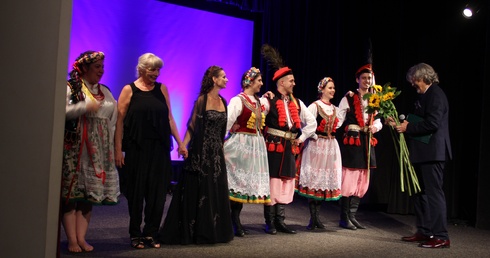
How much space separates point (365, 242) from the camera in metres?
4.86

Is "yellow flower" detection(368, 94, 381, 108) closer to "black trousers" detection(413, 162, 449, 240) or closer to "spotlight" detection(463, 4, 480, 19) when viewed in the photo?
"black trousers" detection(413, 162, 449, 240)

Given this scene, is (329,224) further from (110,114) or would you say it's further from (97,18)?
(97,18)

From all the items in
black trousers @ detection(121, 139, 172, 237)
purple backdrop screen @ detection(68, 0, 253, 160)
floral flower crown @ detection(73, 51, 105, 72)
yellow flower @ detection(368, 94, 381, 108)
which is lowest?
black trousers @ detection(121, 139, 172, 237)

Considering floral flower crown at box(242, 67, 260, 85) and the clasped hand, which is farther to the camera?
floral flower crown at box(242, 67, 260, 85)

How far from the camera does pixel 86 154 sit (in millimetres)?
3740

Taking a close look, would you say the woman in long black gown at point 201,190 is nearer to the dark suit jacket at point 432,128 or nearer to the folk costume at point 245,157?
the folk costume at point 245,157

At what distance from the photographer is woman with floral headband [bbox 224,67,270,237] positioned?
4738 millimetres

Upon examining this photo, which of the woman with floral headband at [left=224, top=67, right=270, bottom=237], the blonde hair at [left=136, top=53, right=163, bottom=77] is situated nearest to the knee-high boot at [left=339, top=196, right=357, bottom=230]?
the woman with floral headband at [left=224, top=67, right=270, bottom=237]

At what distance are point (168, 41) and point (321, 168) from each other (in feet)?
10.7

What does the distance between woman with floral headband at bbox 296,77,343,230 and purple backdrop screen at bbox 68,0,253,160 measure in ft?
8.57

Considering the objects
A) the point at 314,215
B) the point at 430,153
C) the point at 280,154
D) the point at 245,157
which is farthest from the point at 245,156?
the point at 430,153

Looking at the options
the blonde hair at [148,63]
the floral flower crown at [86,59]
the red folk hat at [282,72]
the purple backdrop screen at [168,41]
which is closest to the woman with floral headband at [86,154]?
the floral flower crown at [86,59]

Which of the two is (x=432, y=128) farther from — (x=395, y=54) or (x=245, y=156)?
(x=395, y=54)

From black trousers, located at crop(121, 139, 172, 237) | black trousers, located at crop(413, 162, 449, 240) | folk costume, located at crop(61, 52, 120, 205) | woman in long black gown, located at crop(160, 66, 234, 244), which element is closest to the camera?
folk costume, located at crop(61, 52, 120, 205)
